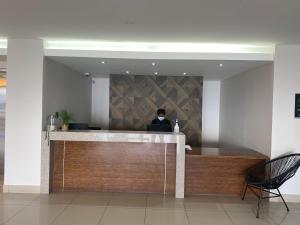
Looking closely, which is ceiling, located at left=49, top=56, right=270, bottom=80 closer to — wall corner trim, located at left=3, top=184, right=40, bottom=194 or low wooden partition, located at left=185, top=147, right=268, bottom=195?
low wooden partition, located at left=185, top=147, right=268, bottom=195

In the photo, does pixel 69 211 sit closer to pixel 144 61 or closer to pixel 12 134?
pixel 12 134

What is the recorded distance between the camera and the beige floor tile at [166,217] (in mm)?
4379

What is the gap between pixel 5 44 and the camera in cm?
588

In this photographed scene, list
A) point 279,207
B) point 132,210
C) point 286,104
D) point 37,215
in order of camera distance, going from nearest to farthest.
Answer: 1. point 37,215
2. point 132,210
3. point 279,207
4. point 286,104

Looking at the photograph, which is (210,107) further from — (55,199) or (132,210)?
(55,199)

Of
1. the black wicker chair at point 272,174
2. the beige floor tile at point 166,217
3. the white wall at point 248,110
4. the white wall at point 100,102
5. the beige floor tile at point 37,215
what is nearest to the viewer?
the beige floor tile at point 37,215

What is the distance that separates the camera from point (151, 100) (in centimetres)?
898

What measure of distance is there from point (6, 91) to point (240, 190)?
15.1 feet

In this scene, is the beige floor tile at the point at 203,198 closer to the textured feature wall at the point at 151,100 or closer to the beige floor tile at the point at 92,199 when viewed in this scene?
the beige floor tile at the point at 92,199

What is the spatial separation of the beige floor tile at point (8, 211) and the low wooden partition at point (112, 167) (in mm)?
993

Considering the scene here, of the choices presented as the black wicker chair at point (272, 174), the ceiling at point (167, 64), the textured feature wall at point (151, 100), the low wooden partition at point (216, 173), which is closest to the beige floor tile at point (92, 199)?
the low wooden partition at point (216, 173)

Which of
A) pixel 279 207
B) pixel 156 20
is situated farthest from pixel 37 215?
pixel 279 207

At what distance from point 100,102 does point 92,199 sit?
4.41m

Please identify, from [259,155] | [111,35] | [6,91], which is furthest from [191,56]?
[6,91]
